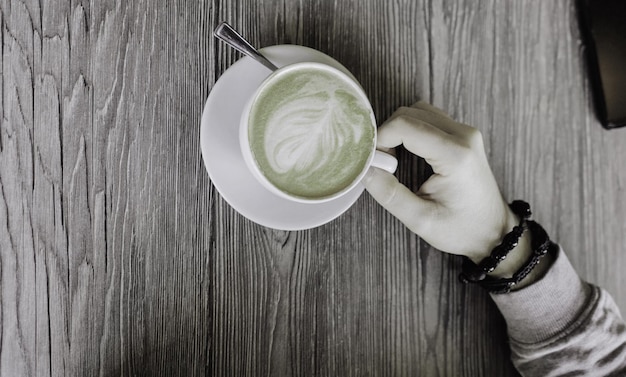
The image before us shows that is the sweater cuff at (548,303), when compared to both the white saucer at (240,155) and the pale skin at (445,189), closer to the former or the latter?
the pale skin at (445,189)

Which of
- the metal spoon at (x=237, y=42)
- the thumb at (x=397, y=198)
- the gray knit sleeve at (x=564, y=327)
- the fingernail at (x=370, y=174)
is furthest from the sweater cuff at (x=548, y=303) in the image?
the metal spoon at (x=237, y=42)

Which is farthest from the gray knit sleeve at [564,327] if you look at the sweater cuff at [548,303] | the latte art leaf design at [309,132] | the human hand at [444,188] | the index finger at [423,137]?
the latte art leaf design at [309,132]

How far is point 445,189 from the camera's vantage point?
33.4 inches

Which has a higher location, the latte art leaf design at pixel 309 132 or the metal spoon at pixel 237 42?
the metal spoon at pixel 237 42

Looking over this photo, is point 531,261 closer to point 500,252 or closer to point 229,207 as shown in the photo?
point 500,252

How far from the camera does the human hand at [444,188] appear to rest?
82 centimetres

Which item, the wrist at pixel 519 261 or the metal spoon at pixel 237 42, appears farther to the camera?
the wrist at pixel 519 261

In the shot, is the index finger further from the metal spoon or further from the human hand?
the metal spoon

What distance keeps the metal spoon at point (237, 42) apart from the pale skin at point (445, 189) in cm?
20

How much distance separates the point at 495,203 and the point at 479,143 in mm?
105

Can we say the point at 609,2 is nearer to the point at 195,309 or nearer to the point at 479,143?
the point at 479,143

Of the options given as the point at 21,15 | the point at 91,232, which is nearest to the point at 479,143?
the point at 91,232

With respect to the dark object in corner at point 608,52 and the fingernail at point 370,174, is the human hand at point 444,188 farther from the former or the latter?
the dark object in corner at point 608,52

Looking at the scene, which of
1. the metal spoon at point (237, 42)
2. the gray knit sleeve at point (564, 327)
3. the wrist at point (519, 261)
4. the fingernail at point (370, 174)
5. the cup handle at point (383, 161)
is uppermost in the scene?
the metal spoon at point (237, 42)
